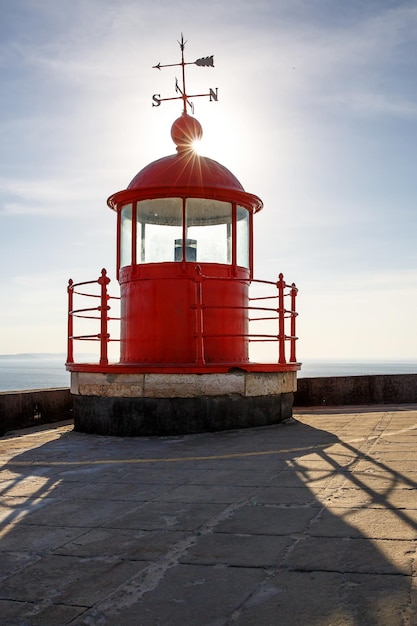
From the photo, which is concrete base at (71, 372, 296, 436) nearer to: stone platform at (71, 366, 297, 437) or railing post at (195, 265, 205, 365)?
stone platform at (71, 366, 297, 437)

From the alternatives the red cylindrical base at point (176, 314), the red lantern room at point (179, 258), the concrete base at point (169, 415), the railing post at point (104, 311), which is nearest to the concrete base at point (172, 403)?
the concrete base at point (169, 415)

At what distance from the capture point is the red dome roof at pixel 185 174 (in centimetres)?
992

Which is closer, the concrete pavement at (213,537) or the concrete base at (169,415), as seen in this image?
the concrete pavement at (213,537)

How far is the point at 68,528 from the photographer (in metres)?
4.25

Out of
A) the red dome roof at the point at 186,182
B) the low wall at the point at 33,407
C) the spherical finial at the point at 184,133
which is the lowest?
the low wall at the point at 33,407

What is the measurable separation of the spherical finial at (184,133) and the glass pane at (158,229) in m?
1.36

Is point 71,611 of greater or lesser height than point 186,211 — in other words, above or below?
below

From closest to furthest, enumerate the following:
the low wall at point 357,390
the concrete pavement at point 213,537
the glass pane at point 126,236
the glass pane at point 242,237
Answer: the concrete pavement at point 213,537 → the glass pane at point 126,236 → the glass pane at point 242,237 → the low wall at point 357,390

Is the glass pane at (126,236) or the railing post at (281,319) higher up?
the glass pane at (126,236)

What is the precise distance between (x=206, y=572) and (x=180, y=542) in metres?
0.55

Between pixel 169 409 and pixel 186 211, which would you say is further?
pixel 186 211

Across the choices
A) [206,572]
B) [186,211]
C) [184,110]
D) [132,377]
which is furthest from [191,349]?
[206,572]

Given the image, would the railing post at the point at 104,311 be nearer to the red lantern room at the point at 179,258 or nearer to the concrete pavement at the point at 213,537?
the red lantern room at the point at 179,258

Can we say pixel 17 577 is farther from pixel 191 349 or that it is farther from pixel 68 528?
pixel 191 349
